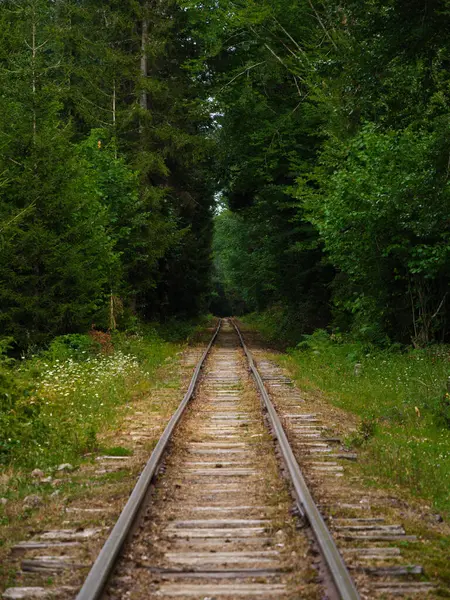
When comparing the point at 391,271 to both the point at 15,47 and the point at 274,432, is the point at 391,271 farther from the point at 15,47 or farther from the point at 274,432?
the point at 15,47

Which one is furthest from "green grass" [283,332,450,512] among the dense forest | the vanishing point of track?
the dense forest

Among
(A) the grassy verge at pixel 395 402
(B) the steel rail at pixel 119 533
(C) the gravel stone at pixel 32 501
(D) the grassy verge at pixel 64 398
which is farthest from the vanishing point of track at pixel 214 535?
(D) the grassy verge at pixel 64 398

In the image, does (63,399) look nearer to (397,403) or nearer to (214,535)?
(397,403)

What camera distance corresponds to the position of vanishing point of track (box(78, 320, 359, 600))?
14.4 feet

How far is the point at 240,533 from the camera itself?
5434 mm

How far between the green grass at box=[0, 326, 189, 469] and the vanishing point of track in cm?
135

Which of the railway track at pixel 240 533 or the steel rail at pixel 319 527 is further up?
the steel rail at pixel 319 527

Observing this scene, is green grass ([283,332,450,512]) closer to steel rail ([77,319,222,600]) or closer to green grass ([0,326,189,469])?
steel rail ([77,319,222,600])

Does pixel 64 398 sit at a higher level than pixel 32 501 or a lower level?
higher

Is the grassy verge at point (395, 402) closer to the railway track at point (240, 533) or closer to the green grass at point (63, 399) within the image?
the railway track at point (240, 533)

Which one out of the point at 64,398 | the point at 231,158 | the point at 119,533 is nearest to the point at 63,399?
the point at 64,398

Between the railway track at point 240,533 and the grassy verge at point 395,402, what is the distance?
27.6 inches

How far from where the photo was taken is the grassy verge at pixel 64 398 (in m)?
8.31

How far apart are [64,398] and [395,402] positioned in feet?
18.6
